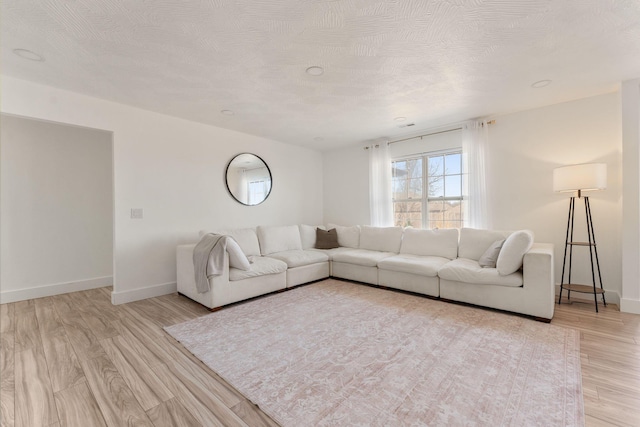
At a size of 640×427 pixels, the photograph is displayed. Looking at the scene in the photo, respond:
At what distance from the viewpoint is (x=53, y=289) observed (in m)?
3.71

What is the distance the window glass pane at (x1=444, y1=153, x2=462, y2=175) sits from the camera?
4.32m

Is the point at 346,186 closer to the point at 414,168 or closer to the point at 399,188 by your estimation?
the point at 399,188

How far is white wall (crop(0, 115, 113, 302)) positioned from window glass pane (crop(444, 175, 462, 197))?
5.04 m

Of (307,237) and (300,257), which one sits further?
(307,237)

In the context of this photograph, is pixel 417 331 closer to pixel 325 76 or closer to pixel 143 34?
pixel 325 76

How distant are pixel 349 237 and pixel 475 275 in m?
2.27

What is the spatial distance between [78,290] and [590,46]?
6436 millimetres

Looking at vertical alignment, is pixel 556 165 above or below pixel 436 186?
above

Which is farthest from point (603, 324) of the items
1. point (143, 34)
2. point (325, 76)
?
point (143, 34)

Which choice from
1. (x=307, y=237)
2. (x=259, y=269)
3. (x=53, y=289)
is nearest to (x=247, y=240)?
(x=259, y=269)

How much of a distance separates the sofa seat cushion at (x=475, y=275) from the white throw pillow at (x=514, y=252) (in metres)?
0.06

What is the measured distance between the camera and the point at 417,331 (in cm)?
249

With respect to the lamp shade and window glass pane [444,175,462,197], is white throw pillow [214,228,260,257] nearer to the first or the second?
window glass pane [444,175,462,197]

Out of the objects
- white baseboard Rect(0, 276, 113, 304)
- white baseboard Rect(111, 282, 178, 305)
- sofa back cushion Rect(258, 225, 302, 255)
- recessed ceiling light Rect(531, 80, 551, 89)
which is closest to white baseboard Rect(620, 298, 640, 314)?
recessed ceiling light Rect(531, 80, 551, 89)
